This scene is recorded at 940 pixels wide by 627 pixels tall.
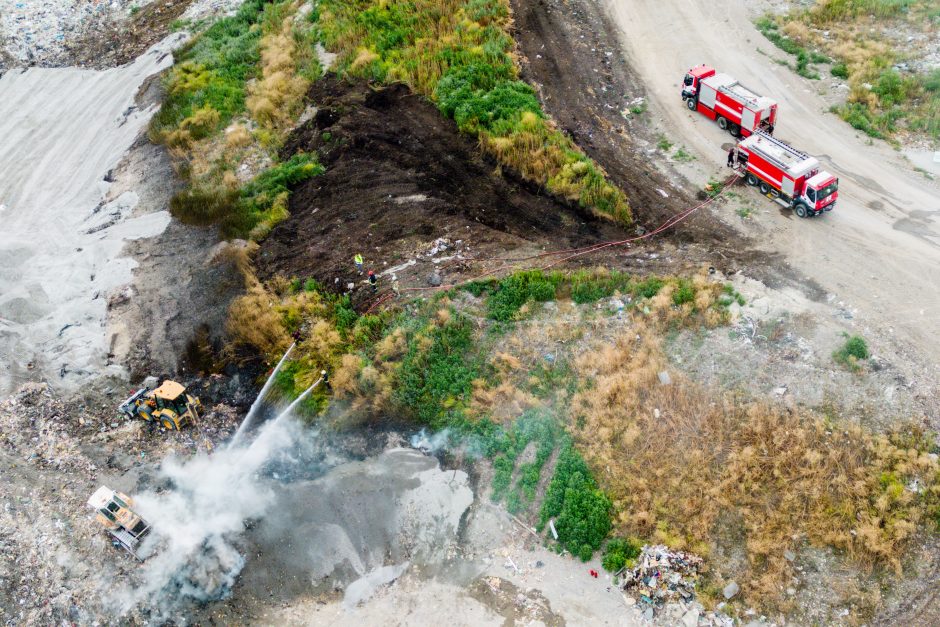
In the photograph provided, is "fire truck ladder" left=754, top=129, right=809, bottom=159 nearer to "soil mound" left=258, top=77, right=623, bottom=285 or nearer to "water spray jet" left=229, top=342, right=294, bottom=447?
"soil mound" left=258, top=77, right=623, bottom=285

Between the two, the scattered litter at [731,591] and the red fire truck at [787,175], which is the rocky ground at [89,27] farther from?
the scattered litter at [731,591]

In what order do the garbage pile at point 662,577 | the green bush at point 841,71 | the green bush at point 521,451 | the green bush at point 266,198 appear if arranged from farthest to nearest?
the green bush at point 841,71 < the green bush at point 266,198 < the green bush at point 521,451 < the garbage pile at point 662,577

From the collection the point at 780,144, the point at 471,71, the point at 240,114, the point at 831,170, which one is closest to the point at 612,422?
the point at 780,144

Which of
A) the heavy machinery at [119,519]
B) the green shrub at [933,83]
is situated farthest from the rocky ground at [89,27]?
the green shrub at [933,83]

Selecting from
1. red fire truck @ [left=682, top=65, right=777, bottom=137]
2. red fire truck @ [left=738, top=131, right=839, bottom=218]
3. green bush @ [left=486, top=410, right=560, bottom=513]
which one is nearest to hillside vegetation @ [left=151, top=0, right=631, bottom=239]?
red fire truck @ [left=738, top=131, right=839, bottom=218]

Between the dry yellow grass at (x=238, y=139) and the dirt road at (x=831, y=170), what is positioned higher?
the dry yellow grass at (x=238, y=139)

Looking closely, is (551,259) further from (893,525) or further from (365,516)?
(893,525)
